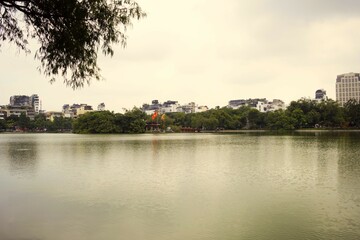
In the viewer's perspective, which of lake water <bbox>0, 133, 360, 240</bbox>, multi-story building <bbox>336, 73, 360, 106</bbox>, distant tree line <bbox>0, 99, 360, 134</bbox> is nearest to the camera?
lake water <bbox>0, 133, 360, 240</bbox>

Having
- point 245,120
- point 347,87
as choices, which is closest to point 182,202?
point 245,120

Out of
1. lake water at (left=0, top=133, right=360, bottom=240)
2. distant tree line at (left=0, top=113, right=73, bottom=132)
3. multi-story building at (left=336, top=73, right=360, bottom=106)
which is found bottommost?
lake water at (left=0, top=133, right=360, bottom=240)

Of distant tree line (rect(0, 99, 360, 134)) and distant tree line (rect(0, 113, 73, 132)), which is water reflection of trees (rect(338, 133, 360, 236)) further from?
distant tree line (rect(0, 113, 73, 132))

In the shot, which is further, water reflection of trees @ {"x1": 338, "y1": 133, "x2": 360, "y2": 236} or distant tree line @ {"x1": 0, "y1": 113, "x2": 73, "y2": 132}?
distant tree line @ {"x1": 0, "y1": 113, "x2": 73, "y2": 132}

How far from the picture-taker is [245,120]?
310 ft

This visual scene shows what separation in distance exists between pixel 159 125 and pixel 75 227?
79.5 meters

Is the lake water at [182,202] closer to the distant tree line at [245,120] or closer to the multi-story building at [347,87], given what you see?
the distant tree line at [245,120]

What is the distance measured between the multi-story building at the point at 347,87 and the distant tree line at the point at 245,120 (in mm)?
88111

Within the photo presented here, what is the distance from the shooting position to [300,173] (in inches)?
648

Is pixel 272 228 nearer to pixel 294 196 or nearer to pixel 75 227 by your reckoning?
pixel 294 196

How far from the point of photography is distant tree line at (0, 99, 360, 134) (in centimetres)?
7744

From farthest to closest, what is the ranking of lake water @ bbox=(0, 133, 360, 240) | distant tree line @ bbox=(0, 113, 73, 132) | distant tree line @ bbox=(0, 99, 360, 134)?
distant tree line @ bbox=(0, 113, 73, 132), distant tree line @ bbox=(0, 99, 360, 134), lake water @ bbox=(0, 133, 360, 240)

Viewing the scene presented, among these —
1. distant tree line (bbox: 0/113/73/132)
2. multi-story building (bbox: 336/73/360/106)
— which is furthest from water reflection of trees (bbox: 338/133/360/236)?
multi-story building (bbox: 336/73/360/106)

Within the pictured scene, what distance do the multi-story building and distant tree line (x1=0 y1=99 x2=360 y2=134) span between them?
8811 centimetres
